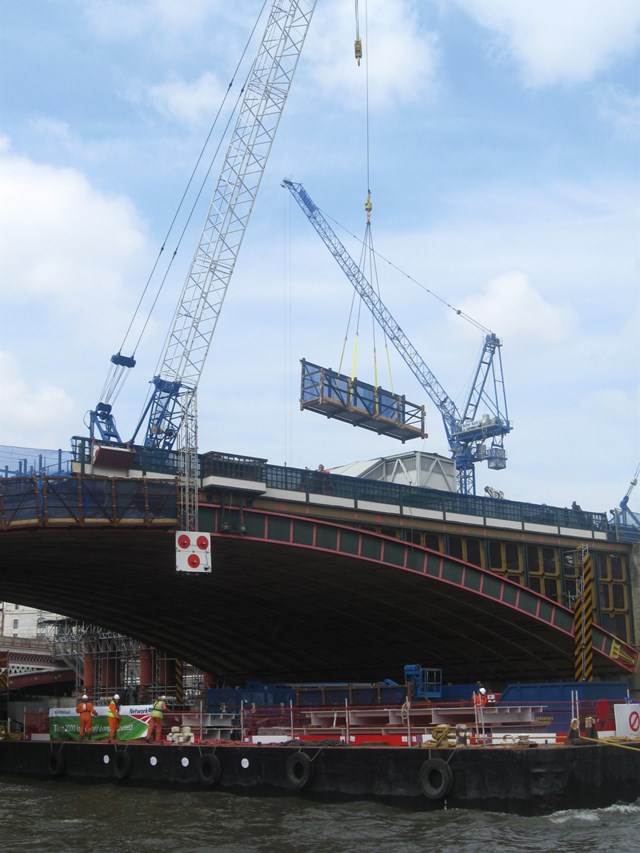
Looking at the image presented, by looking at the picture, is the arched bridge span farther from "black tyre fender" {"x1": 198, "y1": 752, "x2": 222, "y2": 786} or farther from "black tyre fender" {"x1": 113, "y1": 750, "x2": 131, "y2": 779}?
"black tyre fender" {"x1": 198, "y1": 752, "x2": 222, "y2": 786}

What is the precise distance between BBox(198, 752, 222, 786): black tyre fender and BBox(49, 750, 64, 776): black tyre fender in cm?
1010

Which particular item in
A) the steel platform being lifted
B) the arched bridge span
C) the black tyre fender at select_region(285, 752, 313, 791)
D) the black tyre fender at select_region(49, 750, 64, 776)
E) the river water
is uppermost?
the steel platform being lifted

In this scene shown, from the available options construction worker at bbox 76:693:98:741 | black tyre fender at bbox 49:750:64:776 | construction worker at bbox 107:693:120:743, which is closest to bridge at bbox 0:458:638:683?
construction worker at bbox 76:693:98:741

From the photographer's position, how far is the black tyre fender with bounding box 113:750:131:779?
45.0 m

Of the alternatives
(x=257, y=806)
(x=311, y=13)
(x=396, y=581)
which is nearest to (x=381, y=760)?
(x=257, y=806)

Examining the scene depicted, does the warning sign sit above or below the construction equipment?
below

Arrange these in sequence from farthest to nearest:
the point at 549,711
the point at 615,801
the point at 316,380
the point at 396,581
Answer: the point at 316,380, the point at 396,581, the point at 549,711, the point at 615,801

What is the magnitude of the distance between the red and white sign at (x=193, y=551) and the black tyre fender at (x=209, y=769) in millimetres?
10081

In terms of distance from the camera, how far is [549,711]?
129 feet

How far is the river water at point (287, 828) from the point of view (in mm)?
30016

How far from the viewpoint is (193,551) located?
163ft

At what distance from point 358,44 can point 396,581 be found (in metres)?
40.4

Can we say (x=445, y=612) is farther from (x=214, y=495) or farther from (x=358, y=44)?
(x=358, y=44)

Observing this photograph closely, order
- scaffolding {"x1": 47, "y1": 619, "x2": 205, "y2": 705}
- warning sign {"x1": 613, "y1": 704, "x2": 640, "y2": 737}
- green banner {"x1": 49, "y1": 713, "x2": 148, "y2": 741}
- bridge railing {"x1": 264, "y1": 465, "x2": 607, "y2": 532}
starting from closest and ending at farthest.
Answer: warning sign {"x1": 613, "y1": 704, "x2": 640, "y2": 737} < green banner {"x1": 49, "y1": 713, "x2": 148, "y2": 741} < bridge railing {"x1": 264, "y1": 465, "x2": 607, "y2": 532} < scaffolding {"x1": 47, "y1": 619, "x2": 205, "y2": 705}
